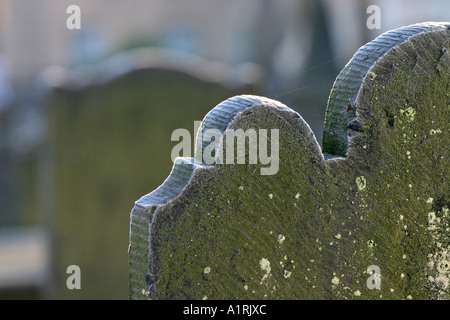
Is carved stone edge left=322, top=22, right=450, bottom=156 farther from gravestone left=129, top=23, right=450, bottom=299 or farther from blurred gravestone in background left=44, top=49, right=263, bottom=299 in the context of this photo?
blurred gravestone in background left=44, top=49, right=263, bottom=299

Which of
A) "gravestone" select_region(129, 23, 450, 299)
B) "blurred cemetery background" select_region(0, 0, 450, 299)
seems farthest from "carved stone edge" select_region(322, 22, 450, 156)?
"blurred cemetery background" select_region(0, 0, 450, 299)

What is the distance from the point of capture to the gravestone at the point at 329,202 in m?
1.20

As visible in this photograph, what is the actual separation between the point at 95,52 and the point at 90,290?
1005 centimetres

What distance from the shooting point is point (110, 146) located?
3.42m

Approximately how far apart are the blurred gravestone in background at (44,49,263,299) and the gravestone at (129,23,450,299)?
7.11ft

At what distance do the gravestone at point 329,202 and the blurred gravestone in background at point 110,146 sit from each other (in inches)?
85.3

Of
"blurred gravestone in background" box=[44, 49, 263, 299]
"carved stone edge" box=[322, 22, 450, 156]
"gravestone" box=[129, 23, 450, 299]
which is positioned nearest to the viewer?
"gravestone" box=[129, 23, 450, 299]

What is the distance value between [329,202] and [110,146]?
7.46 feet

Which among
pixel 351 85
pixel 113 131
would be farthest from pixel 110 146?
pixel 351 85

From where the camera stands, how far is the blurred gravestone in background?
134 inches

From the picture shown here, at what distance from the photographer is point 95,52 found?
42.2 ft

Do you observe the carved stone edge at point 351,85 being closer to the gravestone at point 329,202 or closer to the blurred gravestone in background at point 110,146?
the gravestone at point 329,202

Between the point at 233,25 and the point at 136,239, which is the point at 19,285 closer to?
the point at 136,239
